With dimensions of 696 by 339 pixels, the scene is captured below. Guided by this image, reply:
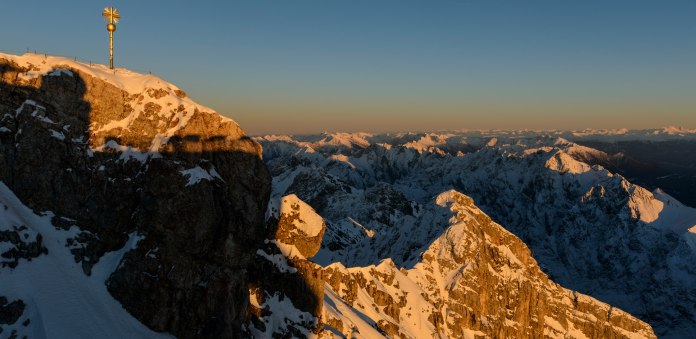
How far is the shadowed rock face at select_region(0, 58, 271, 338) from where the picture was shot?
231ft

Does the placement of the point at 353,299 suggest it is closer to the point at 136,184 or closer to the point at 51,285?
the point at 136,184

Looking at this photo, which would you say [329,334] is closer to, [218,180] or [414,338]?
[218,180]

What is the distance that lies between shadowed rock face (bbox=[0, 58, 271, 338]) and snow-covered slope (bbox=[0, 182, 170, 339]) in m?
1.43

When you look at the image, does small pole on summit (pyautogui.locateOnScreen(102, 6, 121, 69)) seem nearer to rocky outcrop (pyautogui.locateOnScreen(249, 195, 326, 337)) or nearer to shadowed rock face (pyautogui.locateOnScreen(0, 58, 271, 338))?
shadowed rock face (pyautogui.locateOnScreen(0, 58, 271, 338))

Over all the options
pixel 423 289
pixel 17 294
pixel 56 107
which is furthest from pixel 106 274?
pixel 423 289

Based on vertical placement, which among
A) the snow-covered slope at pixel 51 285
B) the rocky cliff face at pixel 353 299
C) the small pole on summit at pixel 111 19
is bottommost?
the rocky cliff face at pixel 353 299

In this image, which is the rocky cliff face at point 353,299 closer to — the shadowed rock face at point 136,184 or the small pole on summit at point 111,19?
the shadowed rock face at point 136,184

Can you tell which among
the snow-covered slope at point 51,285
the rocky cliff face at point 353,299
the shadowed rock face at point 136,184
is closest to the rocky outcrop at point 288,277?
the rocky cliff face at point 353,299

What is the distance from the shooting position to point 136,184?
243 ft

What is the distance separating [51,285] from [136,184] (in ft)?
57.7

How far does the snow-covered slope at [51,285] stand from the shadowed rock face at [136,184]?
1.43 m

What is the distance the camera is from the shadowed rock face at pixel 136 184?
2771 inches

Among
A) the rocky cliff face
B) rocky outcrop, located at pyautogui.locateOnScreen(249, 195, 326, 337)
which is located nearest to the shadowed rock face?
A: rocky outcrop, located at pyautogui.locateOnScreen(249, 195, 326, 337)

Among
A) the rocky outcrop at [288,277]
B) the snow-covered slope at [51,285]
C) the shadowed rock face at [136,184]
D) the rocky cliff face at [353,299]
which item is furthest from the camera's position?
the rocky cliff face at [353,299]
